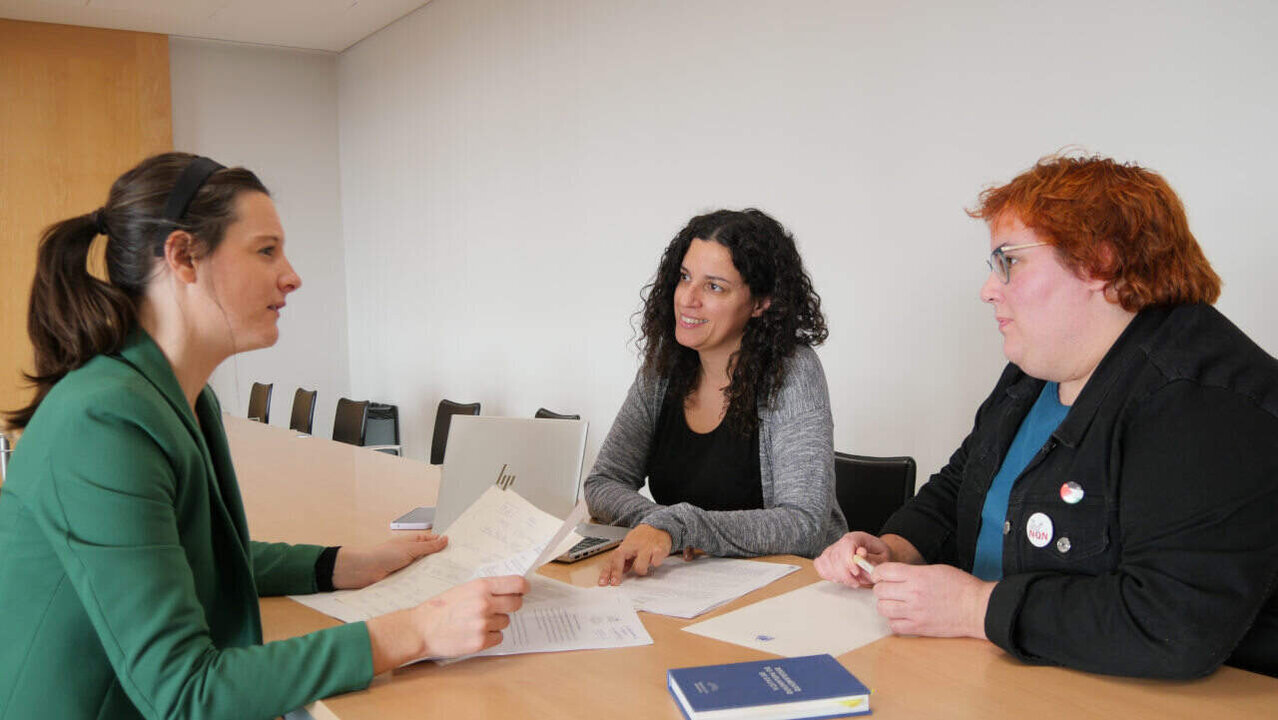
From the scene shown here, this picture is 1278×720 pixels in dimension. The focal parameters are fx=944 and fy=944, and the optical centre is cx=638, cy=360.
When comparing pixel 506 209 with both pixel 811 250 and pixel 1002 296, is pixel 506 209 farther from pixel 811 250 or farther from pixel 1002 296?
pixel 1002 296

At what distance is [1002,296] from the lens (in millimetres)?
1534

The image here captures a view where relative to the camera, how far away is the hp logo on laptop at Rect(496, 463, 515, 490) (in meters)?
1.89

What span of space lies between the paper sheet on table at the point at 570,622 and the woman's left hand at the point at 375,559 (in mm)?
226

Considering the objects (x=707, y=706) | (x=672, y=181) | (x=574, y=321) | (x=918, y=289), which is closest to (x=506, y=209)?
(x=574, y=321)

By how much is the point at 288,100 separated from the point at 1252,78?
7084mm

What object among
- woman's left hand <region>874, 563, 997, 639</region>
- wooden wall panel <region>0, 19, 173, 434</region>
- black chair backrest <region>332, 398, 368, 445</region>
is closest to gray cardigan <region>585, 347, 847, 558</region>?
woman's left hand <region>874, 563, 997, 639</region>

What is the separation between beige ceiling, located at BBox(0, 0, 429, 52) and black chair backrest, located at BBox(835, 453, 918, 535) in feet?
17.4

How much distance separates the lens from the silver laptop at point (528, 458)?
1.89m

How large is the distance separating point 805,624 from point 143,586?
0.95 m

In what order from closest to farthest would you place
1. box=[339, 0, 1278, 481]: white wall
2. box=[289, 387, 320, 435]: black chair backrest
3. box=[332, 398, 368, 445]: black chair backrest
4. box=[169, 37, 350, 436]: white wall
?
box=[339, 0, 1278, 481]: white wall, box=[332, 398, 368, 445]: black chair backrest, box=[289, 387, 320, 435]: black chair backrest, box=[169, 37, 350, 436]: white wall

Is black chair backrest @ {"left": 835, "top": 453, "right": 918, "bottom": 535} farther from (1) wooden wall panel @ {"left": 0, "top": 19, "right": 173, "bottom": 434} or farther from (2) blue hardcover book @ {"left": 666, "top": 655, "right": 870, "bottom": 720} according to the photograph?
(1) wooden wall panel @ {"left": 0, "top": 19, "right": 173, "bottom": 434}

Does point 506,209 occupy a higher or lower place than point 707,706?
higher

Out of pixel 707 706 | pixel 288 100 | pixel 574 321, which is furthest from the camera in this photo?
pixel 288 100

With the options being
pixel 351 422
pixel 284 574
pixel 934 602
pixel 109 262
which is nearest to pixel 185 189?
pixel 109 262
